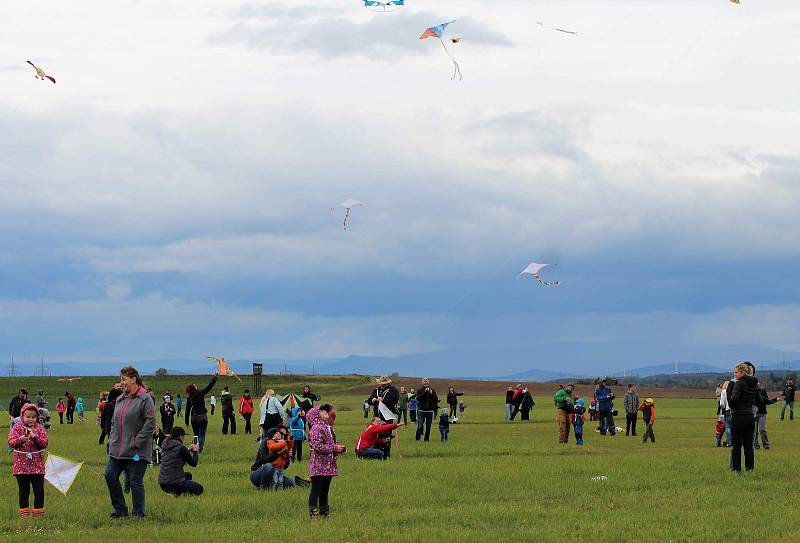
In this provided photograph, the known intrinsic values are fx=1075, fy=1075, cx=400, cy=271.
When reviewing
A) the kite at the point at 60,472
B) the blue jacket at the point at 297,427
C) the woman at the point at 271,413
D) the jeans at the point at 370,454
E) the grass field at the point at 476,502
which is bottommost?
the grass field at the point at 476,502

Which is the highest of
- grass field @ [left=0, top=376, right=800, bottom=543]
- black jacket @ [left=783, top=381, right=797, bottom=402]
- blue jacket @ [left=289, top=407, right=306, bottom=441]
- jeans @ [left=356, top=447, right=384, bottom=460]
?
black jacket @ [left=783, top=381, right=797, bottom=402]

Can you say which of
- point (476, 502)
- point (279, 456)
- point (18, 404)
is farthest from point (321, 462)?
point (18, 404)

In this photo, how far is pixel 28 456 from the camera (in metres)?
15.5

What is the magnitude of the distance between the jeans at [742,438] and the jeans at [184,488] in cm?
983

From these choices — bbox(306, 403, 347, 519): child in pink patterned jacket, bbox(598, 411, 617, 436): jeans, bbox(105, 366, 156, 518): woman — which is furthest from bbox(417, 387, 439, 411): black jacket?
bbox(105, 366, 156, 518): woman

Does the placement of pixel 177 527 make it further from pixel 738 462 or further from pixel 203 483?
pixel 738 462

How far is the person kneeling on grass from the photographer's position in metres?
18.6

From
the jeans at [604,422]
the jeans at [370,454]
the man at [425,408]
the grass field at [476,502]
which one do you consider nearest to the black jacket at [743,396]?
the grass field at [476,502]

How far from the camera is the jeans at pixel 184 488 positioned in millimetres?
18594

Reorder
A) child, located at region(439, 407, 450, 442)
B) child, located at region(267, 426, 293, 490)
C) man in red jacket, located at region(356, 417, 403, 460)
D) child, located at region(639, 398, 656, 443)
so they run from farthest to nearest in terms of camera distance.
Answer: child, located at region(439, 407, 450, 442) → child, located at region(639, 398, 656, 443) → man in red jacket, located at region(356, 417, 403, 460) → child, located at region(267, 426, 293, 490)

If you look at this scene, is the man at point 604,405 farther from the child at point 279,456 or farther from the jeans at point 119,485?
the jeans at point 119,485

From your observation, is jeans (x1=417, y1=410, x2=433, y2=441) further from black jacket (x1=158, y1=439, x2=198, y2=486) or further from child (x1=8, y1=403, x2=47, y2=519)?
child (x1=8, y1=403, x2=47, y2=519)

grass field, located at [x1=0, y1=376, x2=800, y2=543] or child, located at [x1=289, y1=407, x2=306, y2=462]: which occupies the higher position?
child, located at [x1=289, y1=407, x2=306, y2=462]

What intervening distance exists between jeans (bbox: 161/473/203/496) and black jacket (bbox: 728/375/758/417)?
32.2 ft
